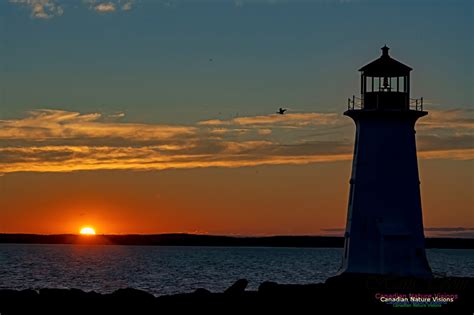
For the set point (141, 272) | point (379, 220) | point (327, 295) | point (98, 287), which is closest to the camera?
point (327, 295)

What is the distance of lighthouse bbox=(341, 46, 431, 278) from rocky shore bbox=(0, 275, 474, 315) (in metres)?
0.75

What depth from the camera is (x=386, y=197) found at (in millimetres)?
31188

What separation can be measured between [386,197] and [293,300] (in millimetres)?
4710

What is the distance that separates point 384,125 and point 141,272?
43380mm

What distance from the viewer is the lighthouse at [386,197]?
31109mm

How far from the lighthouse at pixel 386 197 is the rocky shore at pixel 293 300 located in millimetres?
750

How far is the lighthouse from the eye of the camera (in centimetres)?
3111

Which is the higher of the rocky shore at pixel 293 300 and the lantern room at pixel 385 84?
the lantern room at pixel 385 84

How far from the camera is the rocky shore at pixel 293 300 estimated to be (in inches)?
1120

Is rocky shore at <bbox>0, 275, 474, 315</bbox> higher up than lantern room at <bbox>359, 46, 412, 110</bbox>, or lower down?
lower down

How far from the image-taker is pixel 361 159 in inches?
1236

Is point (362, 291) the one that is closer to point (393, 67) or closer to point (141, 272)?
point (393, 67)

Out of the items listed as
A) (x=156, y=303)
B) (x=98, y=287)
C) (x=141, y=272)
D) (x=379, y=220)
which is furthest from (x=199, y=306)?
(x=141, y=272)

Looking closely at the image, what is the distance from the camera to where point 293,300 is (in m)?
28.6
